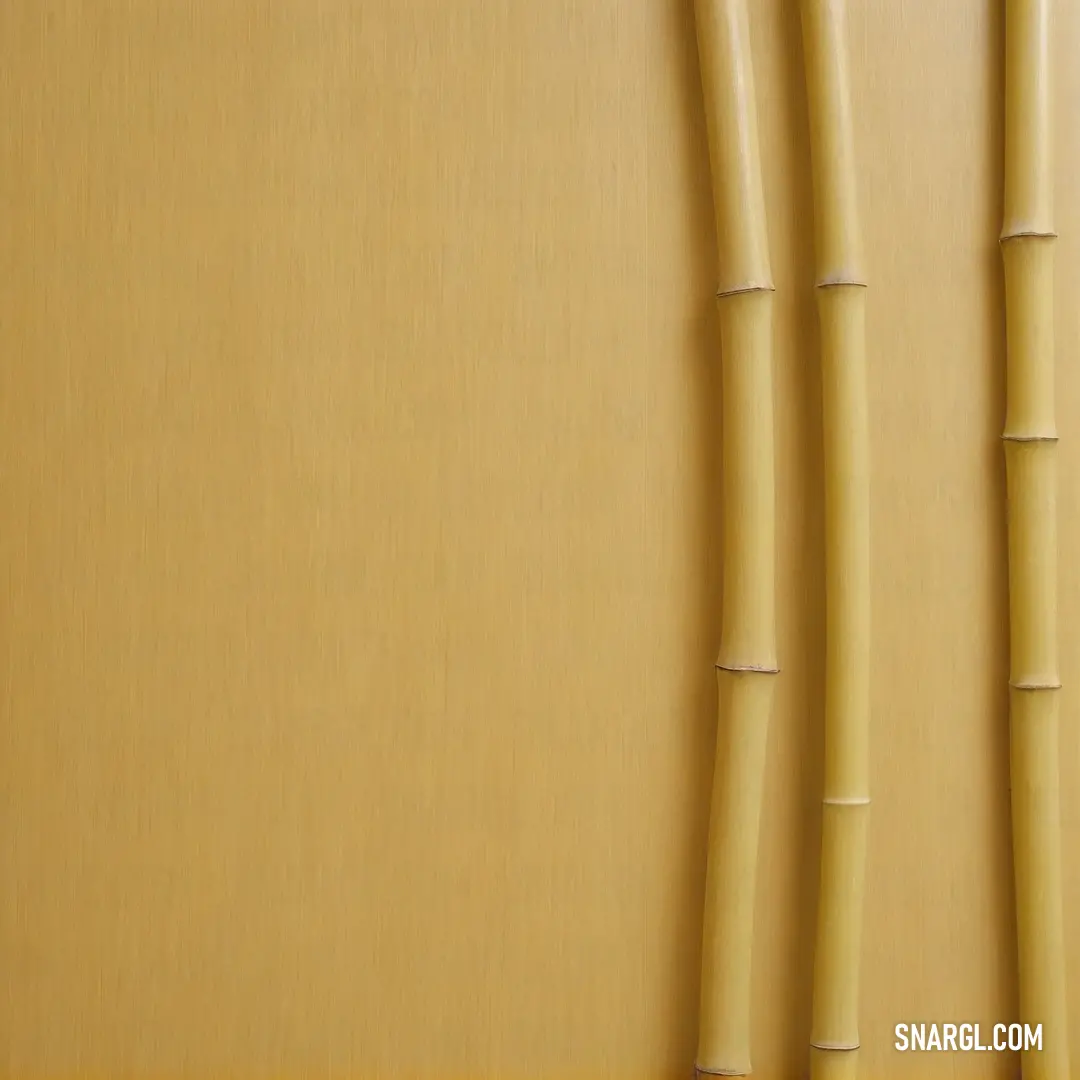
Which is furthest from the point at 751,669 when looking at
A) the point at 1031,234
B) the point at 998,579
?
the point at 1031,234

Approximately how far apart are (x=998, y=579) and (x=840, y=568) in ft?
0.47

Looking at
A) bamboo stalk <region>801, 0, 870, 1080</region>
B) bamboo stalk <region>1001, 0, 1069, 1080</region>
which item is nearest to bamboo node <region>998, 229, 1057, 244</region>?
bamboo stalk <region>1001, 0, 1069, 1080</region>

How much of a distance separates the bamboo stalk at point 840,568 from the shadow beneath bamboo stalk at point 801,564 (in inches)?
0.7

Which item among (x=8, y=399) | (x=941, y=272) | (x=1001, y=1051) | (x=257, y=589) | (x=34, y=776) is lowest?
(x=1001, y=1051)

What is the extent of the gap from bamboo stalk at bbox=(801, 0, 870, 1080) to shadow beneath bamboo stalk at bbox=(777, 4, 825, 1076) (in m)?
0.02

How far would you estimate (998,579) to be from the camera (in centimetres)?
91

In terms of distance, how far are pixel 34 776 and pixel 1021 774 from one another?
0.77 meters

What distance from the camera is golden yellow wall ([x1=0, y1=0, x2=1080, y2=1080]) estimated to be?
854 millimetres

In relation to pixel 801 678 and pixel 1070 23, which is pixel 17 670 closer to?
pixel 801 678

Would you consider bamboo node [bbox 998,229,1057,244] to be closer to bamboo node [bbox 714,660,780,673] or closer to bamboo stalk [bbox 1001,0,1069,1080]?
bamboo stalk [bbox 1001,0,1069,1080]

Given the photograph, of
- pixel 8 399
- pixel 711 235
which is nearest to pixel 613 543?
pixel 711 235

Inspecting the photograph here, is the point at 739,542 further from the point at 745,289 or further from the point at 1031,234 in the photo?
the point at 1031,234

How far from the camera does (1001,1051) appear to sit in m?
0.90

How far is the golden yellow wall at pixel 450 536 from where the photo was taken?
0.85m
